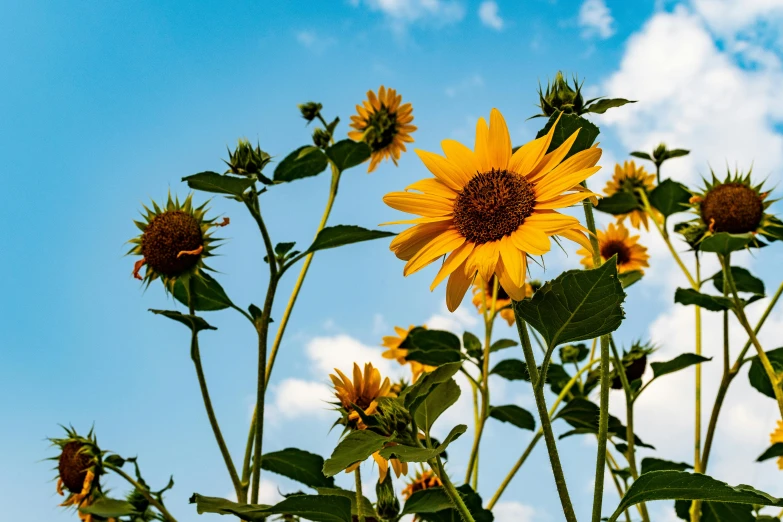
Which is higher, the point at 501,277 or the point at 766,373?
the point at 766,373

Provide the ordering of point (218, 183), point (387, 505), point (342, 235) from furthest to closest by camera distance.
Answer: point (342, 235) → point (218, 183) → point (387, 505)

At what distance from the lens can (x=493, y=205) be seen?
4.68 ft

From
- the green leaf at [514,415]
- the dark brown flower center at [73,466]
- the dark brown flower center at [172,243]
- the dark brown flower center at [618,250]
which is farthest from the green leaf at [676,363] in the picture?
the dark brown flower center at [73,466]

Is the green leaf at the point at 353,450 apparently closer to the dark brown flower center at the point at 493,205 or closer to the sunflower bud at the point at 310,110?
the dark brown flower center at the point at 493,205

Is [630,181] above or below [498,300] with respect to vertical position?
above

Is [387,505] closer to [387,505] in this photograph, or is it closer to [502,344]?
[387,505]

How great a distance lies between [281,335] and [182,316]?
353 millimetres

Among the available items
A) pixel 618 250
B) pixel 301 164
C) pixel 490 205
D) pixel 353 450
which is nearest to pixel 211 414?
pixel 301 164

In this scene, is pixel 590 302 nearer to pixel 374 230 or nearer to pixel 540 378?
pixel 540 378

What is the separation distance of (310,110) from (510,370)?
53.1 inches

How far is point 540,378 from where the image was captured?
50.6 inches

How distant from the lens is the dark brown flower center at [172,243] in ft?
7.51

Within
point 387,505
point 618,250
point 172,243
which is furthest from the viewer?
point 618,250

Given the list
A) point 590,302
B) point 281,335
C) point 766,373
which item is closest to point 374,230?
point 281,335
